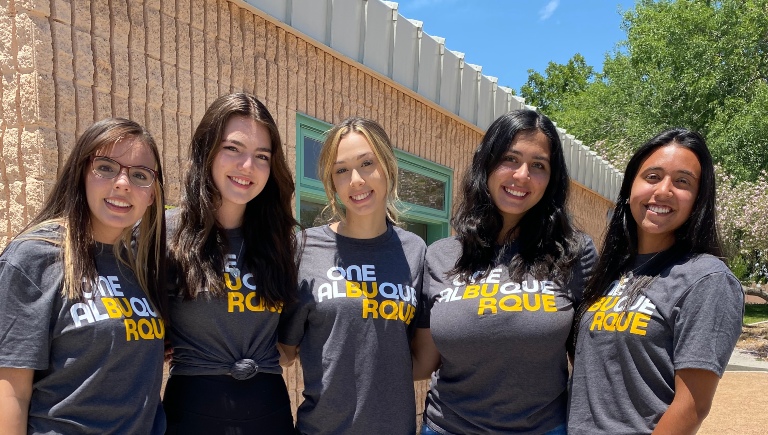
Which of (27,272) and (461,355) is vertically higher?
(27,272)

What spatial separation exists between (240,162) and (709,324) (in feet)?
5.46

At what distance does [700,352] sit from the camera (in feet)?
6.73

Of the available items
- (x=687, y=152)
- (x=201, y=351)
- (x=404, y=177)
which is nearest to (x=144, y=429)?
(x=201, y=351)

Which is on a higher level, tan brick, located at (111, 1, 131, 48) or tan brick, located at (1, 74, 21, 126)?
tan brick, located at (111, 1, 131, 48)

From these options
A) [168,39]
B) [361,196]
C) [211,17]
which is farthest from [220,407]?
[211,17]

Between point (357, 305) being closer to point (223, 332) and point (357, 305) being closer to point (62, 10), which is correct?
point (223, 332)

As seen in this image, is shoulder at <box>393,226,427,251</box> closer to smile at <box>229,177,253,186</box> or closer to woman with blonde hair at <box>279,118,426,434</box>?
woman with blonde hair at <box>279,118,426,434</box>

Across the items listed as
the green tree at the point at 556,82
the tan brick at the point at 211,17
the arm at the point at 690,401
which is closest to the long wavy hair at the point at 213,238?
the arm at the point at 690,401

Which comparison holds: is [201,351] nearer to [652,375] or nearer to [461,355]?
[461,355]

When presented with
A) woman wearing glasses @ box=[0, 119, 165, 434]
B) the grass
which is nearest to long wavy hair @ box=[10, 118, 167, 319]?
woman wearing glasses @ box=[0, 119, 165, 434]

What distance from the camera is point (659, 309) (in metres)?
2.20

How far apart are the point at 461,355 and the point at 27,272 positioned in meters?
1.44

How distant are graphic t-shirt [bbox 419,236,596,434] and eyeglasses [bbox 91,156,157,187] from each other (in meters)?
1.15

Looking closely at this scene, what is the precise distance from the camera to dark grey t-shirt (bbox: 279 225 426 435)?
254 centimetres
